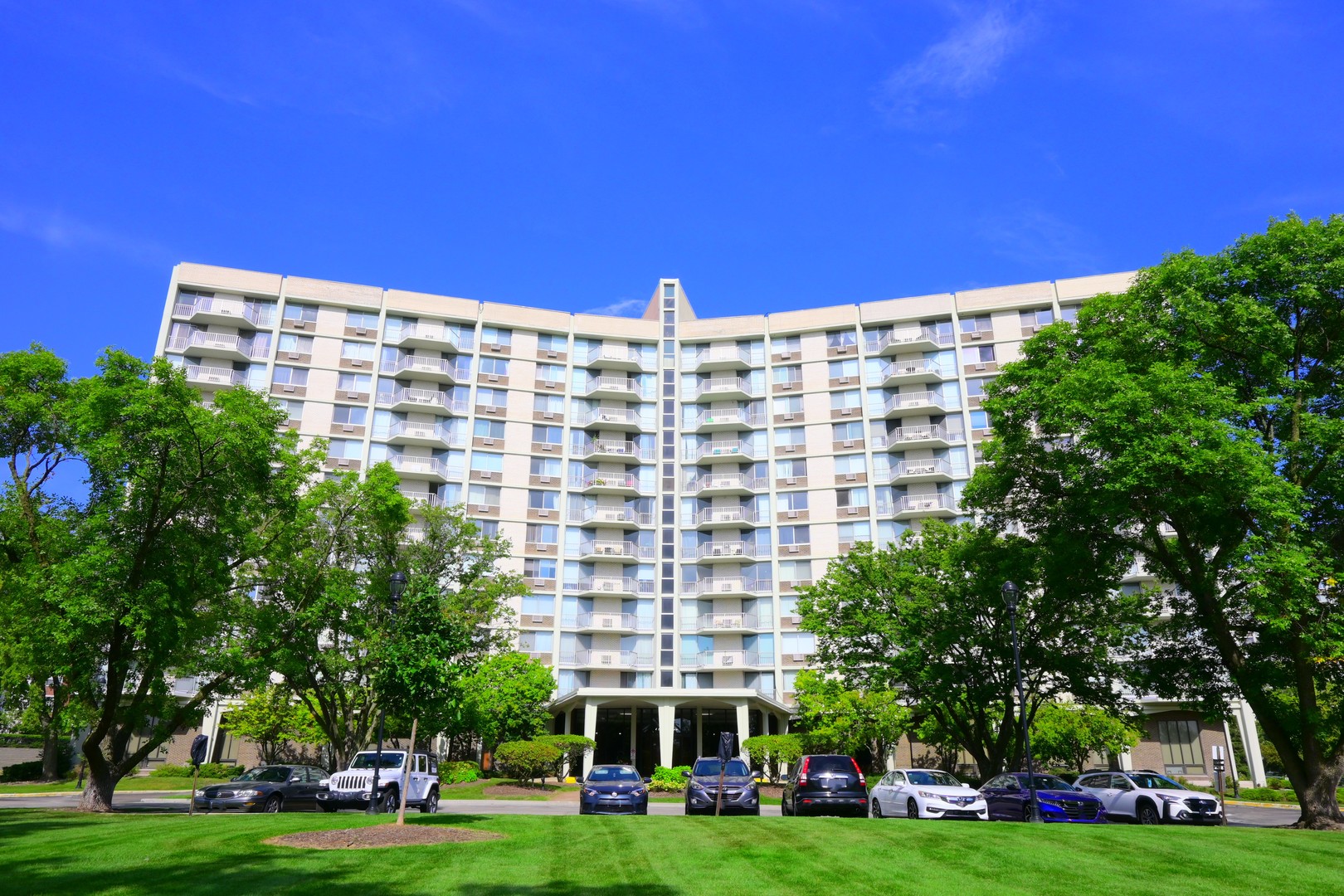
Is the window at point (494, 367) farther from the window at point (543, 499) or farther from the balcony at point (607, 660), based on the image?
the balcony at point (607, 660)

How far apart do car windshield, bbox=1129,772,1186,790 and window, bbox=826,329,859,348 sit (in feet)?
149

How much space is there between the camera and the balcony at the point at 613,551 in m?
63.2

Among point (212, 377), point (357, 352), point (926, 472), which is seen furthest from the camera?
point (357, 352)

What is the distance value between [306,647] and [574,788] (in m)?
21.2

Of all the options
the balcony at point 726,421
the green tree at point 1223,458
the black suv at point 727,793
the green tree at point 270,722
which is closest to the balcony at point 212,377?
the green tree at point 270,722

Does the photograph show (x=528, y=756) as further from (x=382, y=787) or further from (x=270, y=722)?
(x=382, y=787)

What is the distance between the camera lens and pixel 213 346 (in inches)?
2383

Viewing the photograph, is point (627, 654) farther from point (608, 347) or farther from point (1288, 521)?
point (1288, 521)

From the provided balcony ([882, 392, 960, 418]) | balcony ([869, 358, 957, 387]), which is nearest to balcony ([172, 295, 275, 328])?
balcony ([869, 358, 957, 387])

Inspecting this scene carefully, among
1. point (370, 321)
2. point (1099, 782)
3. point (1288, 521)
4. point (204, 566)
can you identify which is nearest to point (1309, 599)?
point (1288, 521)

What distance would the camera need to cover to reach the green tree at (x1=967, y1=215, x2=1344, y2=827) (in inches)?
900

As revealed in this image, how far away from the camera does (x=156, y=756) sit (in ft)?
180

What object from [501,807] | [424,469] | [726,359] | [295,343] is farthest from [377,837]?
[726,359]

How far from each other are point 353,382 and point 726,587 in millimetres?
30264
